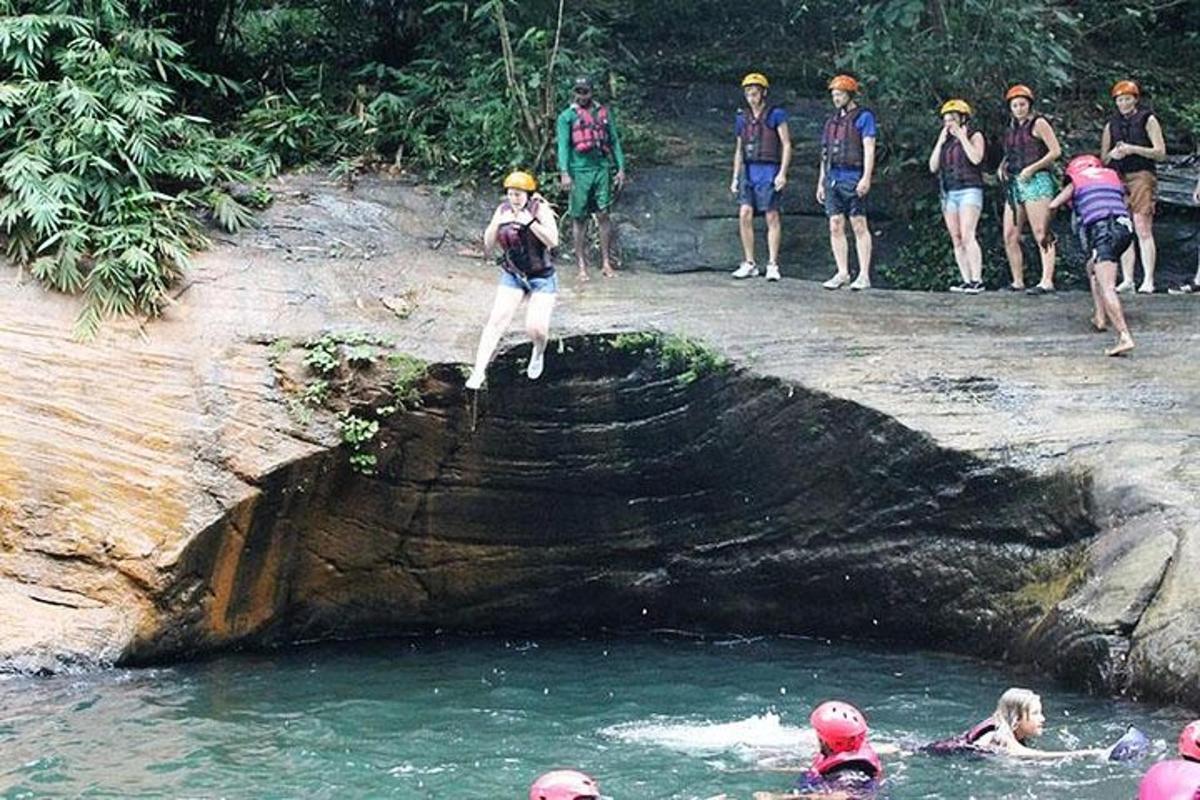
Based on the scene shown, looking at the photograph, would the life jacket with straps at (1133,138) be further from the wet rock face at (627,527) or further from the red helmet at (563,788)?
the red helmet at (563,788)

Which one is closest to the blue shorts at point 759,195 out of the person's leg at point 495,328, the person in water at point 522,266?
the person in water at point 522,266

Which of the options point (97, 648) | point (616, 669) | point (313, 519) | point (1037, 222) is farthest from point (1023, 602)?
point (97, 648)

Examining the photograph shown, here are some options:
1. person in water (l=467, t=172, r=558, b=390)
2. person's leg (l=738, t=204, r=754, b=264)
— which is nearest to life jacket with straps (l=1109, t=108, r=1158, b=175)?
person's leg (l=738, t=204, r=754, b=264)

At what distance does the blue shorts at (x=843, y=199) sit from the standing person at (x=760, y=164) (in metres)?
0.45

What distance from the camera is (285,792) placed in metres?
9.84

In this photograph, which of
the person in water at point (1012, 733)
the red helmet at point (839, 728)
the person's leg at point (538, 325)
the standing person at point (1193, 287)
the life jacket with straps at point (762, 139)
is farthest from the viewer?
the life jacket with straps at point (762, 139)

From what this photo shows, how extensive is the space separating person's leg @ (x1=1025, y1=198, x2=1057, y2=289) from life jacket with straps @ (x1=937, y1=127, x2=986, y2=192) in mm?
529

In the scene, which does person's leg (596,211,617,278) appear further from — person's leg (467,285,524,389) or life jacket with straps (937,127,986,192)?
life jacket with straps (937,127,986,192)

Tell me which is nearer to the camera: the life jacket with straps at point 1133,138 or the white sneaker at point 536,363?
the white sneaker at point 536,363

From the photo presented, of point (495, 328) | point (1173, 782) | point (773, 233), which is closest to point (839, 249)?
point (773, 233)

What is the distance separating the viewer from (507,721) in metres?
11.5

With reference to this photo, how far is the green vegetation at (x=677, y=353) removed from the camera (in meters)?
13.1

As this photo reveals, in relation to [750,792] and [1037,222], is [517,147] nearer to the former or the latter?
[1037,222]

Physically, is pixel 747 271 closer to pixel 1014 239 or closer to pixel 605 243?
pixel 605 243
